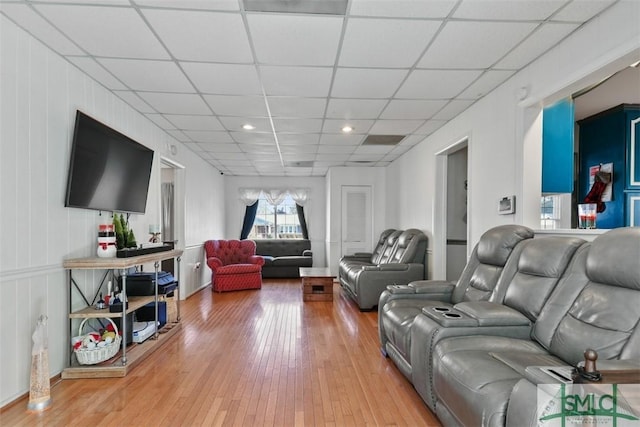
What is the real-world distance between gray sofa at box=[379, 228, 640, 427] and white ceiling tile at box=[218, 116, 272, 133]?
301cm

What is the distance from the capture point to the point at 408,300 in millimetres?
3020

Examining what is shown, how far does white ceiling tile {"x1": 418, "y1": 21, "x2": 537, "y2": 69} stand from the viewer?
2.23 metres

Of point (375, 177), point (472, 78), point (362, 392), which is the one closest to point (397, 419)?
point (362, 392)

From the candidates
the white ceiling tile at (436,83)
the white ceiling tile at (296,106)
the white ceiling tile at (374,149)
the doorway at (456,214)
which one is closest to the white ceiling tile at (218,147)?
the white ceiling tile at (296,106)

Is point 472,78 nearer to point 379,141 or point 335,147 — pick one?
point 379,141

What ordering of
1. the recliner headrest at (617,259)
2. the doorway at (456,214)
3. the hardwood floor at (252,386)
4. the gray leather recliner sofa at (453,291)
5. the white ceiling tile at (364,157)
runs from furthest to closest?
the white ceiling tile at (364,157) < the doorway at (456,214) < the gray leather recliner sofa at (453,291) < the hardwood floor at (252,386) < the recliner headrest at (617,259)

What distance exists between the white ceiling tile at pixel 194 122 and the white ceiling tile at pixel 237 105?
32 centimetres

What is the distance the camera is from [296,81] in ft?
10.0

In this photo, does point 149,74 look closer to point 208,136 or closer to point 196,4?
point 196,4

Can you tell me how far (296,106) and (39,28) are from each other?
218 centimetres

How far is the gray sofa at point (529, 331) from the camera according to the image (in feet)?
4.77

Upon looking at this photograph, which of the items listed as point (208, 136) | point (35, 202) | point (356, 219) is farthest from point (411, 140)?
point (35, 202)

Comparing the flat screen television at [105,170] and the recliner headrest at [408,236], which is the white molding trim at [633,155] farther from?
the flat screen television at [105,170]

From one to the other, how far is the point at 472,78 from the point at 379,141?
2.29 metres
